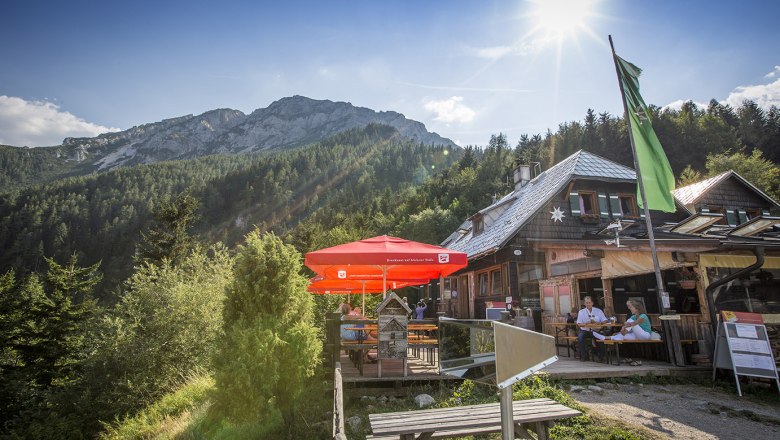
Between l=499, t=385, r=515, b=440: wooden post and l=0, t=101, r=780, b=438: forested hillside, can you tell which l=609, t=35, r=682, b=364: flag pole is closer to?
l=0, t=101, r=780, b=438: forested hillside

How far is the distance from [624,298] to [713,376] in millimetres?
7210

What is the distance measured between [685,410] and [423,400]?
4018 mm

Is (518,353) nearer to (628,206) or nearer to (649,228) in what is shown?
(649,228)

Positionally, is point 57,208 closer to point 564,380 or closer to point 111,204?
point 111,204

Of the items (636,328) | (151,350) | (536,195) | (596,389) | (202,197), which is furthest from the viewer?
(202,197)

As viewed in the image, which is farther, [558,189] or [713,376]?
[558,189]

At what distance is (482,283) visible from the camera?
18484mm

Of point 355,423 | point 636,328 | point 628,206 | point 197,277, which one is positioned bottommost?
point 355,423

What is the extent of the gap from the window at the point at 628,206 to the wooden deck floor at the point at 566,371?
10122 millimetres

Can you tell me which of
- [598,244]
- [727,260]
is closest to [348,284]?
[598,244]

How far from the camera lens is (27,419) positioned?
15789 mm

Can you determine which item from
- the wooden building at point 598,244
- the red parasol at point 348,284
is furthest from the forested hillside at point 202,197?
the red parasol at point 348,284

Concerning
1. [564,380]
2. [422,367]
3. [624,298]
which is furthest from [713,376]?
[624,298]

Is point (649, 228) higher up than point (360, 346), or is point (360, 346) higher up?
point (649, 228)
